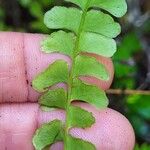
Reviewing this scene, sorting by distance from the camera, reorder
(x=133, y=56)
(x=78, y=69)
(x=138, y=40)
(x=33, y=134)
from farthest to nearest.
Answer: (x=133, y=56) < (x=138, y=40) < (x=33, y=134) < (x=78, y=69)

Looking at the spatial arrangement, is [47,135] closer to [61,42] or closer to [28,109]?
[28,109]

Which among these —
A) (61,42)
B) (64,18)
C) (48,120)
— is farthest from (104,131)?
(64,18)

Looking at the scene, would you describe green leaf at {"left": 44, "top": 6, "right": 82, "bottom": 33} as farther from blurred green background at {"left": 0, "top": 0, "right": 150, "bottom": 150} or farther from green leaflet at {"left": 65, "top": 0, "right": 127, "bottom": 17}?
blurred green background at {"left": 0, "top": 0, "right": 150, "bottom": 150}

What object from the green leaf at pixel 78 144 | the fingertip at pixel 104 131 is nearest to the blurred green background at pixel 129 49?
the fingertip at pixel 104 131

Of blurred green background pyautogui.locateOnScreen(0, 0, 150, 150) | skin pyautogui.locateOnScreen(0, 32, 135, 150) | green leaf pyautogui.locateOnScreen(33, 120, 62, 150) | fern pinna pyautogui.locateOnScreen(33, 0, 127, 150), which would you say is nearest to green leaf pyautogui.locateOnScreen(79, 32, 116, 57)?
fern pinna pyautogui.locateOnScreen(33, 0, 127, 150)

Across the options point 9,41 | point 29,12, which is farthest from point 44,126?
point 29,12

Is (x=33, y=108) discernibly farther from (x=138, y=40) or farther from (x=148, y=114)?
(x=138, y=40)

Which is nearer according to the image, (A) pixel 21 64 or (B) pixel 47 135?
(B) pixel 47 135
